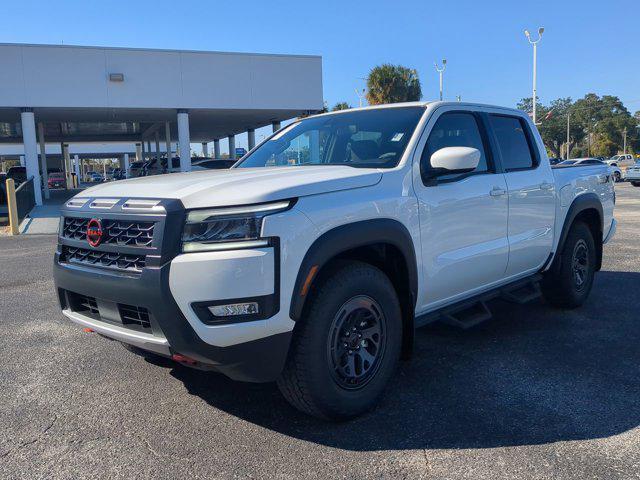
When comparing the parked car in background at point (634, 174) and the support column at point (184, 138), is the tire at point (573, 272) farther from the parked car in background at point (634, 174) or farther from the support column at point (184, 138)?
the parked car in background at point (634, 174)

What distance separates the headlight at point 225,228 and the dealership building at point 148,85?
19.1m

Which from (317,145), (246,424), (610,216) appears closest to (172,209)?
(246,424)

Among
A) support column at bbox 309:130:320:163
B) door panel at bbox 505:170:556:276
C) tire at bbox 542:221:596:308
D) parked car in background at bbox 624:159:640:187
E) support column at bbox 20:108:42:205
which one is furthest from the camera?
parked car in background at bbox 624:159:640:187

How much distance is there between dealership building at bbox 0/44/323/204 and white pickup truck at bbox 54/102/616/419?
17466 millimetres

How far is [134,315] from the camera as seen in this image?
120 inches

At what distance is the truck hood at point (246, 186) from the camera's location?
2910 millimetres

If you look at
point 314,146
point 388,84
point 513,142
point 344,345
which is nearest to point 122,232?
point 344,345

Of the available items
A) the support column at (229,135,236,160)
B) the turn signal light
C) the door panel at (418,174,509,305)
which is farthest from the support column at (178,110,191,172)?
the turn signal light

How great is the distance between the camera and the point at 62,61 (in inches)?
765

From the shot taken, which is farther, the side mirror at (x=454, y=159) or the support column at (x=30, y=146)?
the support column at (x=30, y=146)

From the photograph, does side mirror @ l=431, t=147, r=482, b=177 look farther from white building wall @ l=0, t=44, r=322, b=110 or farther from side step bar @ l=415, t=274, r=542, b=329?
white building wall @ l=0, t=44, r=322, b=110

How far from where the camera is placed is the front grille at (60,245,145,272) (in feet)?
9.83

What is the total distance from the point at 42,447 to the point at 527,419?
9.15 feet

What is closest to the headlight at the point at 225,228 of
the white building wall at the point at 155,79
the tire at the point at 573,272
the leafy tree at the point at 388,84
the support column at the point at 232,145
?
the tire at the point at 573,272
